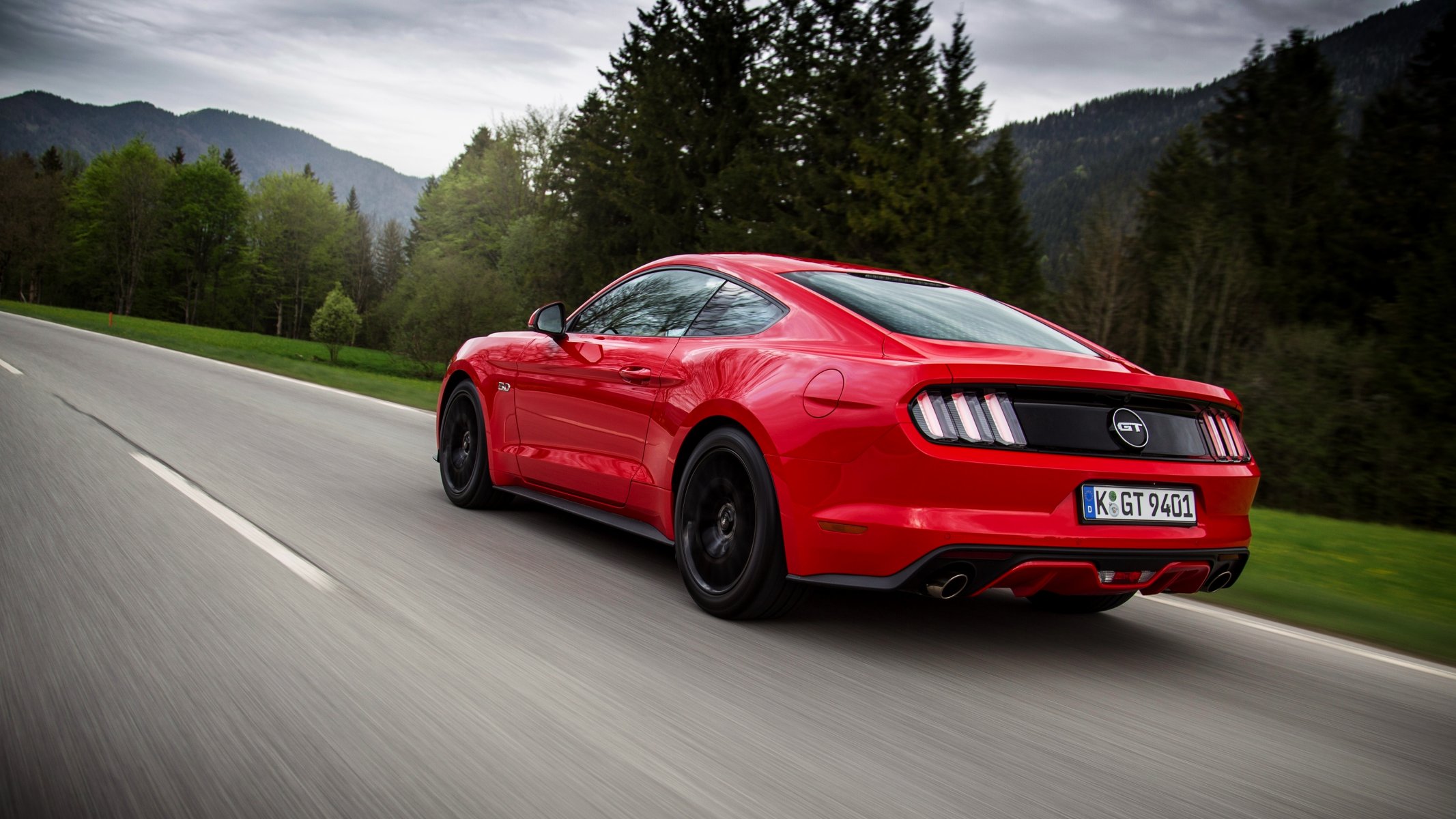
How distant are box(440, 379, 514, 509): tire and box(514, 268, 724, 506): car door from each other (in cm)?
54

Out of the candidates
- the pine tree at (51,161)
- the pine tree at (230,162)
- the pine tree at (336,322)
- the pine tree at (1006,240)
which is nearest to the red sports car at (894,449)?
the pine tree at (1006,240)

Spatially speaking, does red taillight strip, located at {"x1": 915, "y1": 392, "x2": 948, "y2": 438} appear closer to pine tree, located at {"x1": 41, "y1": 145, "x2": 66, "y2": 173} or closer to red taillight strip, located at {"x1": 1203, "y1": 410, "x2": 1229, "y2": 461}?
red taillight strip, located at {"x1": 1203, "y1": 410, "x2": 1229, "y2": 461}

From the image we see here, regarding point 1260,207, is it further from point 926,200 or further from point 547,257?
point 547,257

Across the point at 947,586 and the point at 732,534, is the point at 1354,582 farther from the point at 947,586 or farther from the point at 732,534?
the point at 732,534

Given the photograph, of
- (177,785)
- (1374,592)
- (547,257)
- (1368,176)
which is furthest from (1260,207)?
(177,785)

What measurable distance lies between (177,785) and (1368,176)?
45607 millimetres

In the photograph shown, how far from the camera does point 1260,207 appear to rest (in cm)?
4375

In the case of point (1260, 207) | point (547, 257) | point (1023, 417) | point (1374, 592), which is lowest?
point (1374, 592)

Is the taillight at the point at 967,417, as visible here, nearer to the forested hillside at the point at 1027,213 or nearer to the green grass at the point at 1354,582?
the green grass at the point at 1354,582

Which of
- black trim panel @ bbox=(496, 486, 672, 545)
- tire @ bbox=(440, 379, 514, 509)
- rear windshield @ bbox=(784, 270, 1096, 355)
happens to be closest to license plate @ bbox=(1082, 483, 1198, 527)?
rear windshield @ bbox=(784, 270, 1096, 355)

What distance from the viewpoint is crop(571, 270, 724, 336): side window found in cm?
500

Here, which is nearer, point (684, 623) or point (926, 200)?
point (684, 623)

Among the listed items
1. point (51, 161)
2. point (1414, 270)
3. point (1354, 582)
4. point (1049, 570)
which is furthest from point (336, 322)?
point (1049, 570)

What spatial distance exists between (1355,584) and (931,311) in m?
3.86
